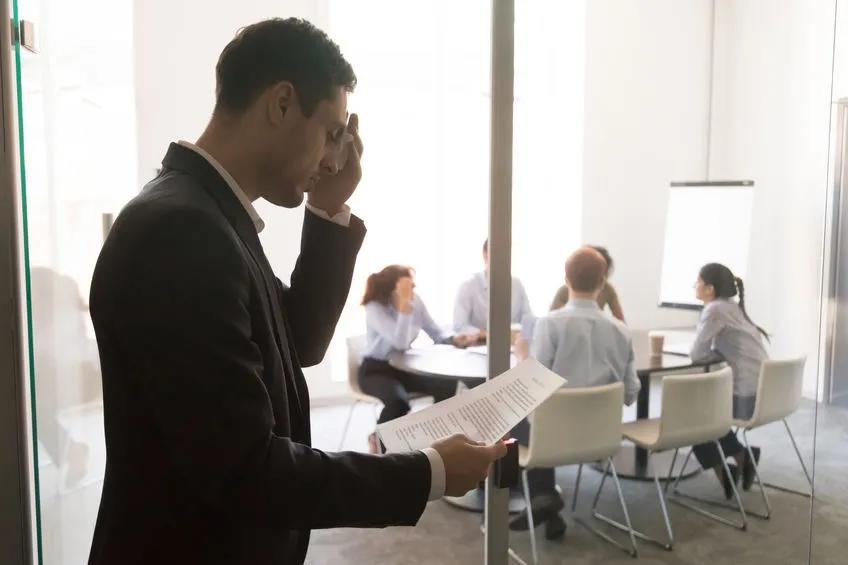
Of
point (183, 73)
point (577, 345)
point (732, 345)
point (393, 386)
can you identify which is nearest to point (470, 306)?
point (393, 386)

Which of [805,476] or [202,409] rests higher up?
[202,409]

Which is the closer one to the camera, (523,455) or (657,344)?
(523,455)

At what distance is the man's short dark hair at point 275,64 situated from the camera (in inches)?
36.3

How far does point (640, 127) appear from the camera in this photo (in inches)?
176

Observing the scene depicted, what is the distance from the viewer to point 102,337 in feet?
2.60

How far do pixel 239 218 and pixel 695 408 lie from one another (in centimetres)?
253

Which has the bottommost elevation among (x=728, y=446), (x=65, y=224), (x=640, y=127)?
(x=728, y=446)

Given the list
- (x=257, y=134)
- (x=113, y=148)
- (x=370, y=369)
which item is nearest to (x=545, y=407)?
(x=370, y=369)

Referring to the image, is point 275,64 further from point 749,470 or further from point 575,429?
point 749,470

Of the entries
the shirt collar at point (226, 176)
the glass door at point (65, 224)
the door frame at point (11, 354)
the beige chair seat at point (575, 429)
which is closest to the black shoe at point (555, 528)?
the beige chair seat at point (575, 429)

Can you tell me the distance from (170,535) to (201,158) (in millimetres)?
476

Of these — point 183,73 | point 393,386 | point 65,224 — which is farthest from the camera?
point 183,73

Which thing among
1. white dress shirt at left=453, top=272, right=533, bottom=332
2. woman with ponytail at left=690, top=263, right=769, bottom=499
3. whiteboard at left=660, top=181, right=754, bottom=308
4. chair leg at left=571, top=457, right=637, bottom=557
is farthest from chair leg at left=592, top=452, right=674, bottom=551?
white dress shirt at left=453, top=272, right=533, bottom=332

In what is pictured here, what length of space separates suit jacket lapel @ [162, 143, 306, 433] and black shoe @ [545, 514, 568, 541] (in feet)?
7.52
